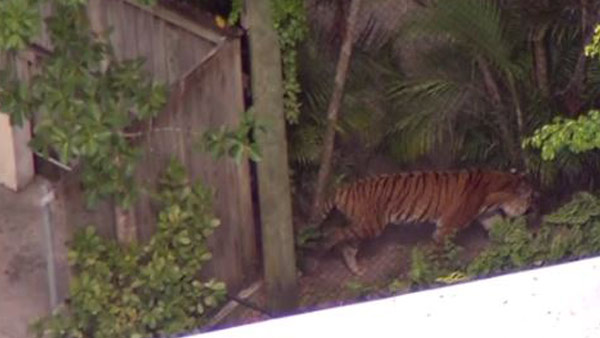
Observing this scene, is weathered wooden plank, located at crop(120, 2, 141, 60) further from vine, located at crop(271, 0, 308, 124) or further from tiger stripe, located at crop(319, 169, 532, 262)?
tiger stripe, located at crop(319, 169, 532, 262)

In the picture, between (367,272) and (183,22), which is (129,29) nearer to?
(183,22)

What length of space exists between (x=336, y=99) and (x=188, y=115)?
87cm

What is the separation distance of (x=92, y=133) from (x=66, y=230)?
1.15 meters

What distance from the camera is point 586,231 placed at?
7.66m

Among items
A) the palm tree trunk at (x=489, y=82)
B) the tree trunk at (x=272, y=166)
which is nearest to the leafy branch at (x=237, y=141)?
the tree trunk at (x=272, y=166)

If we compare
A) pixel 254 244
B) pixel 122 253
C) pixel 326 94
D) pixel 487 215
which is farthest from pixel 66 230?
pixel 487 215

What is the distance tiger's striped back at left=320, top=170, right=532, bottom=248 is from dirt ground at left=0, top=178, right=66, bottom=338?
1.48m

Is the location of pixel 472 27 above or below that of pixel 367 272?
above

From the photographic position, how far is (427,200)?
874 cm

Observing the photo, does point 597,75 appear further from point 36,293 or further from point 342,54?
point 36,293

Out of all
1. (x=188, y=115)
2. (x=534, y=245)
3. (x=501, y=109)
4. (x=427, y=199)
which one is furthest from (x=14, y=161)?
(x=534, y=245)

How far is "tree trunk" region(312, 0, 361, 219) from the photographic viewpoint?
27.4 feet

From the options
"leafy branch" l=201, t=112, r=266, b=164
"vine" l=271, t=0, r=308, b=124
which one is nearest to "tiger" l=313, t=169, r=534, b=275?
"vine" l=271, t=0, r=308, b=124

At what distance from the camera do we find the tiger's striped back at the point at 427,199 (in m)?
8.69
